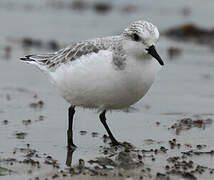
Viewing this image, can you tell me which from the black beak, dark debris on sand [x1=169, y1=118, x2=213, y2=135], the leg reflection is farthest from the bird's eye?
dark debris on sand [x1=169, y1=118, x2=213, y2=135]

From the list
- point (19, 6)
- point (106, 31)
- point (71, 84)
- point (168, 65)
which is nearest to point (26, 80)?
point (168, 65)

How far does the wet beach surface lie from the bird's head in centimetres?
118

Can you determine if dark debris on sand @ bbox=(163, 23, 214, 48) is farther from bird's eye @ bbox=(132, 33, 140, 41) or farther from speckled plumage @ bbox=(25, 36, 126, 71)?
bird's eye @ bbox=(132, 33, 140, 41)

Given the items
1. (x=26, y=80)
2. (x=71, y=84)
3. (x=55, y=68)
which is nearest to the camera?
(x=71, y=84)

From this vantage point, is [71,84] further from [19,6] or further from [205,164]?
[19,6]

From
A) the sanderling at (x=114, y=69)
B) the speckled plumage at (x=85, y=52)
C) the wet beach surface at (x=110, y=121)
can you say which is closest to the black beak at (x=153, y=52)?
the sanderling at (x=114, y=69)

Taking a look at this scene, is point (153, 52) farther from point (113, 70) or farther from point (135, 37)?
point (113, 70)

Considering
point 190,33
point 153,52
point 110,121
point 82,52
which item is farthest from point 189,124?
point 190,33

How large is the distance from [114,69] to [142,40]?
0.46 meters

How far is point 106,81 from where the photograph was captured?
634 centimetres

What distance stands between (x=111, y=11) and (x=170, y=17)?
2.48m

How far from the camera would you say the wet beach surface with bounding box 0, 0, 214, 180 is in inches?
236

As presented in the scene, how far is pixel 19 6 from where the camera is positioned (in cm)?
1991

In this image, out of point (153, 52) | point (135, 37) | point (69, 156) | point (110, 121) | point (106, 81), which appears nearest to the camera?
point (153, 52)
